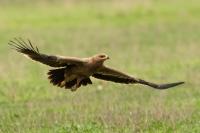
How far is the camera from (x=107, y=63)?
668 inches

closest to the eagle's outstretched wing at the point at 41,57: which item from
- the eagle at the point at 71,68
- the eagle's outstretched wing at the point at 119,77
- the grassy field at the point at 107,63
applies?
the eagle at the point at 71,68

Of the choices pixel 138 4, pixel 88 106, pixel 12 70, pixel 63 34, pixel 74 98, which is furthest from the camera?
pixel 138 4

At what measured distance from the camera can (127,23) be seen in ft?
80.5

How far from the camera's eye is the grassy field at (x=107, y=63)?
386 inches

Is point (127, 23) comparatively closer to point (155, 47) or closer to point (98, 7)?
point (98, 7)

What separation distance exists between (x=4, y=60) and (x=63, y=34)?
491 cm

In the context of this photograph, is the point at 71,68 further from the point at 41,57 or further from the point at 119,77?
the point at 119,77

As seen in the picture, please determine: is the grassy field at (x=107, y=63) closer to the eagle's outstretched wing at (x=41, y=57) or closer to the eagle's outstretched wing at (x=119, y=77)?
the eagle's outstretched wing at (x=119, y=77)

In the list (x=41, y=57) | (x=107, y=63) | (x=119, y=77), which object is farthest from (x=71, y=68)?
(x=107, y=63)

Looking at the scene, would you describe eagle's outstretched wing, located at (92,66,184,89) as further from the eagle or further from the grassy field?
the grassy field

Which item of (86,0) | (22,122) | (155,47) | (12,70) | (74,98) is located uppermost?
(22,122)

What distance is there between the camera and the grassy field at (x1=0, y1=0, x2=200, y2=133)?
9.80 m

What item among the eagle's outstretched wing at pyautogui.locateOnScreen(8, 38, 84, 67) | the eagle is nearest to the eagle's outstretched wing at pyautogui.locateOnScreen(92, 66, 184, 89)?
the eagle

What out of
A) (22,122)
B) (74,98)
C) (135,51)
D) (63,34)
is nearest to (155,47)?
(135,51)
